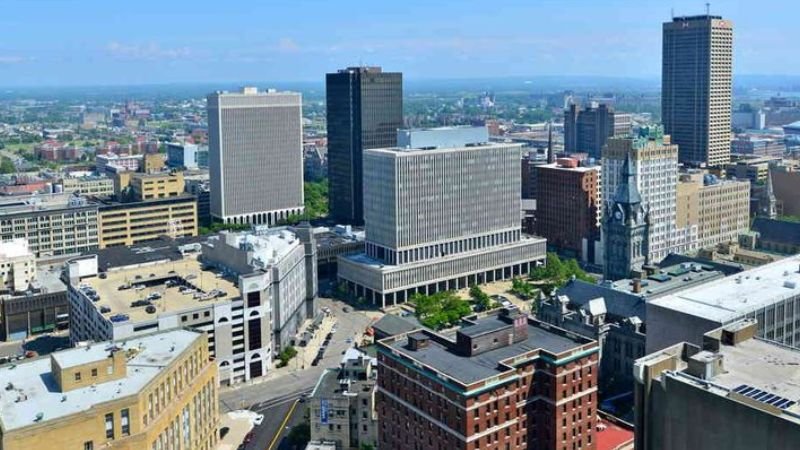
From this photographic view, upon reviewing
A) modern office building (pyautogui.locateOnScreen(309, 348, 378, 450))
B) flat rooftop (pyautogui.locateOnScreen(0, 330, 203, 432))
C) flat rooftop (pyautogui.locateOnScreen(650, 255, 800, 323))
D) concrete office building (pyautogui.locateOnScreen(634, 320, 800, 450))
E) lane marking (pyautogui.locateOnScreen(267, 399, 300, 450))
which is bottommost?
lane marking (pyautogui.locateOnScreen(267, 399, 300, 450))

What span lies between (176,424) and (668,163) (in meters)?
145

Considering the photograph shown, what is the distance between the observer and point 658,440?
49.2 meters

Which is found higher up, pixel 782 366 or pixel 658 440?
pixel 782 366

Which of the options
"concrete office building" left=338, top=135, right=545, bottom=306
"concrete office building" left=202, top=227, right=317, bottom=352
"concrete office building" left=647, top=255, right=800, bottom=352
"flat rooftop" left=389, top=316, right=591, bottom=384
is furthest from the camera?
"concrete office building" left=338, top=135, right=545, bottom=306

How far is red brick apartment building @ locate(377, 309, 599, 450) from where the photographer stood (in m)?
81.6

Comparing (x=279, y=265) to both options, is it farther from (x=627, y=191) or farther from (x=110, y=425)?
(x=627, y=191)

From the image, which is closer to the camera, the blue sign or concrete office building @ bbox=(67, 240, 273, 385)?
the blue sign

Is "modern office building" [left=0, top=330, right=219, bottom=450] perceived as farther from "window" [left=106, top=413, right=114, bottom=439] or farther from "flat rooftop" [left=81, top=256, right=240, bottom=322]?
"flat rooftop" [left=81, top=256, right=240, bottom=322]

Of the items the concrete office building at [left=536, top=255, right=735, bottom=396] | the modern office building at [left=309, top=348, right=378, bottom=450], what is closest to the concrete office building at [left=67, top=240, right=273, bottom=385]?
the modern office building at [left=309, top=348, right=378, bottom=450]

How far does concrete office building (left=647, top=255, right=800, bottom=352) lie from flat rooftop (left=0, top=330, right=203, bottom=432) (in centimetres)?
5521

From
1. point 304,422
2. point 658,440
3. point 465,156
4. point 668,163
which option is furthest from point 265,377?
point 668,163

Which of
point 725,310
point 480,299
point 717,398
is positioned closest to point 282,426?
point 725,310

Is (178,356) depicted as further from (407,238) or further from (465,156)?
(465,156)

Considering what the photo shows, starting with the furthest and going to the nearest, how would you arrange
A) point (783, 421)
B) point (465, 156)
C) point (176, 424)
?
point (465, 156)
point (176, 424)
point (783, 421)
